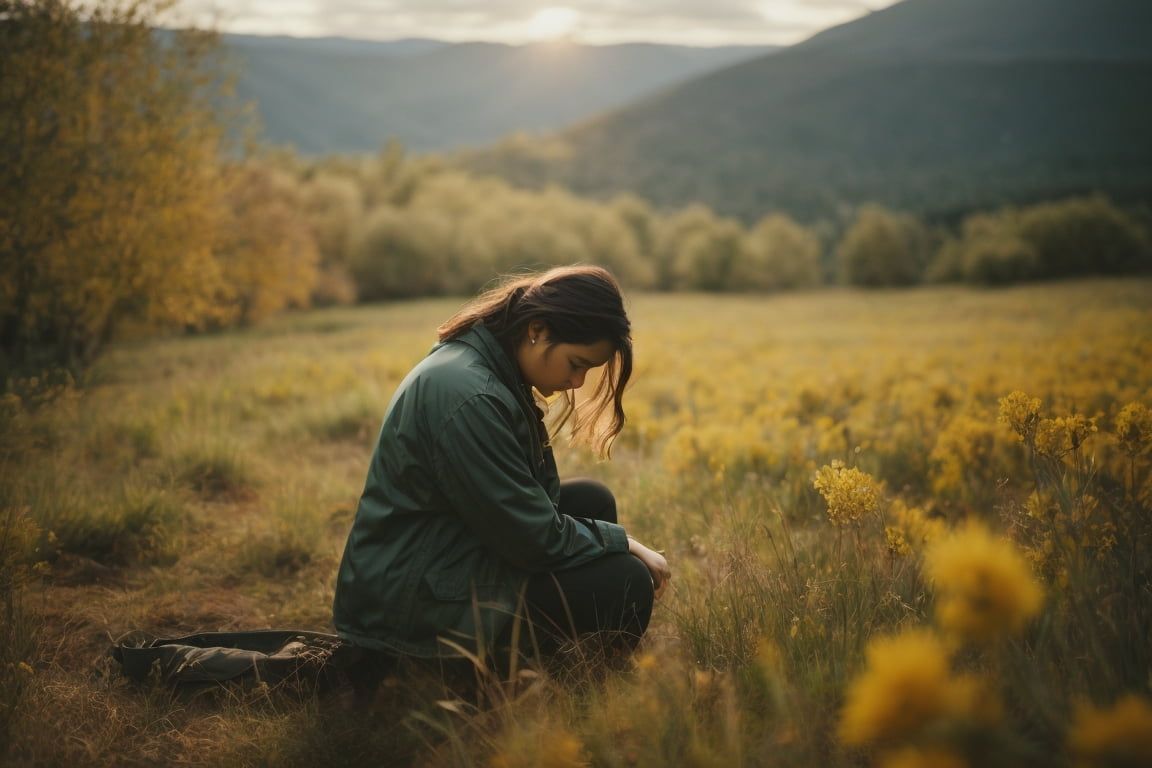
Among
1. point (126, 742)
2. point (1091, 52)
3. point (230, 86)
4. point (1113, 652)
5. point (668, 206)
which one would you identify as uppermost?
point (1091, 52)

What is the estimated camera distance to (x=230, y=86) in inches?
480

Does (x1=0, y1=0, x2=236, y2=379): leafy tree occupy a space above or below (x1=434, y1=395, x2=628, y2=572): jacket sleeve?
above

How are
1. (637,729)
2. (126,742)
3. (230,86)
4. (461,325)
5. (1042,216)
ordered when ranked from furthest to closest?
(1042,216)
(230,86)
(461,325)
(126,742)
(637,729)

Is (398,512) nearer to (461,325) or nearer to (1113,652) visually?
(461,325)

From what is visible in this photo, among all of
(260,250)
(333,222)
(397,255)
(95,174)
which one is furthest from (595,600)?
(333,222)

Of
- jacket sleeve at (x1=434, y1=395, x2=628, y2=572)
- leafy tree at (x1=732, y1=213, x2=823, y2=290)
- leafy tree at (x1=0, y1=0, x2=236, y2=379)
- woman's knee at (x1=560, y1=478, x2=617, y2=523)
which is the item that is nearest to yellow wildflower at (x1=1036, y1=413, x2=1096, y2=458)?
woman's knee at (x1=560, y1=478, x2=617, y2=523)

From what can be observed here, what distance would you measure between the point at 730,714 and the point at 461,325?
1758 mm

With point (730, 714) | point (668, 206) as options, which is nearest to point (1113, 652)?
point (730, 714)

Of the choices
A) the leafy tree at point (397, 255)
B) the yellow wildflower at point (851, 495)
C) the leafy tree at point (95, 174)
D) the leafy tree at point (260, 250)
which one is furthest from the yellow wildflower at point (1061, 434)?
the leafy tree at point (397, 255)

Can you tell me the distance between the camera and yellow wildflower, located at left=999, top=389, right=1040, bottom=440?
8.76ft

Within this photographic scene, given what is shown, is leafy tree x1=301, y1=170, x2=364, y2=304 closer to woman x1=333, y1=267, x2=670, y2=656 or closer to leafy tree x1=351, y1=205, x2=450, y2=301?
leafy tree x1=351, y1=205, x2=450, y2=301

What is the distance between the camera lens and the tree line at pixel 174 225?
322 inches

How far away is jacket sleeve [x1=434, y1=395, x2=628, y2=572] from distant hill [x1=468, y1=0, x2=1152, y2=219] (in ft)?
312

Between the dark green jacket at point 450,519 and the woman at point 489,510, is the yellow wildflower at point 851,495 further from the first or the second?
the dark green jacket at point 450,519
